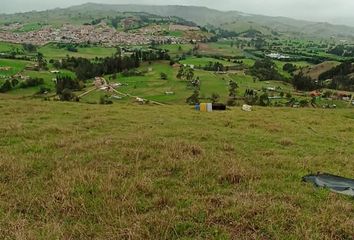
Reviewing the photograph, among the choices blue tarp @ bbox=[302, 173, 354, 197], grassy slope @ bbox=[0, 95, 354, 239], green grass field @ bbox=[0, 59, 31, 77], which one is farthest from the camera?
green grass field @ bbox=[0, 59, 31, 77]

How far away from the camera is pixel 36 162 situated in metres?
10.5

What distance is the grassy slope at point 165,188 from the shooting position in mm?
6566

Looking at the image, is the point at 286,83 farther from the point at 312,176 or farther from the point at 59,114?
the point at 312,176

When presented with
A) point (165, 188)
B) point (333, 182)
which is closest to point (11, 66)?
point (165, 188)

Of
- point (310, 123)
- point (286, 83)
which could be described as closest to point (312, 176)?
point (310, 123)

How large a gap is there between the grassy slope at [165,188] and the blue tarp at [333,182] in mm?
440

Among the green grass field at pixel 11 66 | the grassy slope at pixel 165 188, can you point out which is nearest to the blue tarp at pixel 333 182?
the grassy slope at pixel 165 188

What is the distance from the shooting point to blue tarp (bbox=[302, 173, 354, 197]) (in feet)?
29.4

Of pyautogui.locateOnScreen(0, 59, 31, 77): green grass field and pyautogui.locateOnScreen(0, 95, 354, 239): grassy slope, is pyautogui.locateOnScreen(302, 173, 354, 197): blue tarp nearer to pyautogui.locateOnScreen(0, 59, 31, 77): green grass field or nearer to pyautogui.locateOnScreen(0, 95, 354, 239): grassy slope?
pyautogui.locateOnScreen(0, 95, 354, 239): grassy slope

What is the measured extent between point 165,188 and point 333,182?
4.63 m

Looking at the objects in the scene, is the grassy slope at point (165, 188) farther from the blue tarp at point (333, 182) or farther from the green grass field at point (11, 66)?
the green grass field at point (11, 66)

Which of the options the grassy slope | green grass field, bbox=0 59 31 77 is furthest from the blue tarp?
green grass field, bbox=0 59 31 77

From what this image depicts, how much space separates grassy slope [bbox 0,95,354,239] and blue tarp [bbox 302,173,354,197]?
440mm

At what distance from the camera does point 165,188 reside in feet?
28.5
